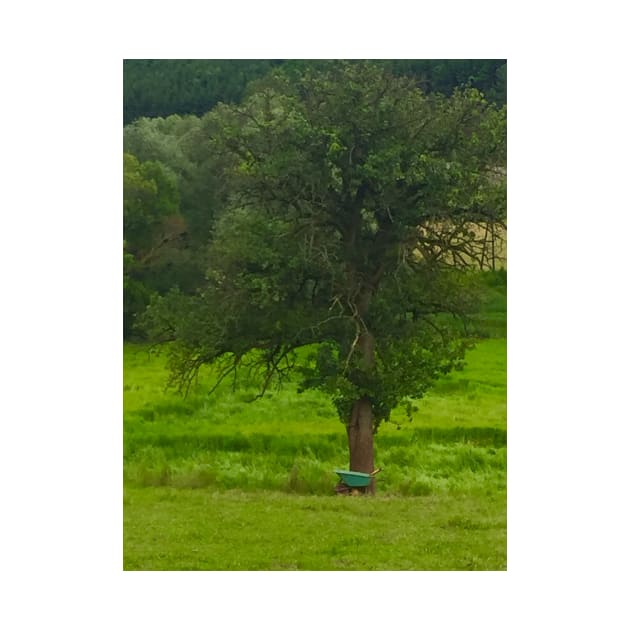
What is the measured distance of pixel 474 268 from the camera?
16.2 m

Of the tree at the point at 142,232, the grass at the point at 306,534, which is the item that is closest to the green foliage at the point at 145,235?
the tree at the point at 142,232

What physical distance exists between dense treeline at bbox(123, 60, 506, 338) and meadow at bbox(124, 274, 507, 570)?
1.03 m

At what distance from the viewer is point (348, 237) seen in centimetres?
1622

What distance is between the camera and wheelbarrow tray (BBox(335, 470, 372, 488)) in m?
16.4

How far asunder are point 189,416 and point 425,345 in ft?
9.93

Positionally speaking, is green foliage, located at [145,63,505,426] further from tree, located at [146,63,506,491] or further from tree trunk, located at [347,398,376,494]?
tree trunk, located at [347,398,376,494]

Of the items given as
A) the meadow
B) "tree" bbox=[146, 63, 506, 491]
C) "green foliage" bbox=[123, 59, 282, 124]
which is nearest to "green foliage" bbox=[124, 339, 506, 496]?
the meadow

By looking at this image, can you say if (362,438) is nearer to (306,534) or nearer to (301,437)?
(301,437)

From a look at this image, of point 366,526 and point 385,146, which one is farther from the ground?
point 385,146

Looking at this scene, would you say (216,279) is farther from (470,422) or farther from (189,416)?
(470,422)

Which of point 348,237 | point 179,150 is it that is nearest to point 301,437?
point 348,237

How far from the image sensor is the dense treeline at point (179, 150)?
52.9ft

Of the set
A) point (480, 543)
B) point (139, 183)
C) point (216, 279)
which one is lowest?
point (480, 543)
